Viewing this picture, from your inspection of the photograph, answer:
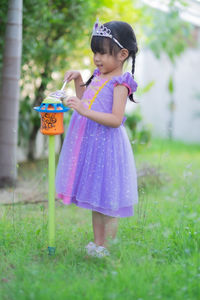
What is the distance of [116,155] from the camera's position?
95.0 inches

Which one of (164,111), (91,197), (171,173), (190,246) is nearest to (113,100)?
(91,197)

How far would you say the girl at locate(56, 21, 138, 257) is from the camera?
2.38 metres

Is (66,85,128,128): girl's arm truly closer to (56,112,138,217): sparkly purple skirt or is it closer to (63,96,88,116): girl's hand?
(63,96,88,116): girl's hand

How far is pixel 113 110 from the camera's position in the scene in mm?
2355

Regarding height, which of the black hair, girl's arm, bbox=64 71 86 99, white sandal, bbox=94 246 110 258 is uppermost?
the black hair

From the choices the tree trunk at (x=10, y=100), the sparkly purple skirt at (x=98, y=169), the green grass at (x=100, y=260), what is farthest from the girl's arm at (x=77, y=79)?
the tree trunk at (x=10, y=100)

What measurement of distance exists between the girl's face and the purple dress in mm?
74

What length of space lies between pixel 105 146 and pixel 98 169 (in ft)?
0.46

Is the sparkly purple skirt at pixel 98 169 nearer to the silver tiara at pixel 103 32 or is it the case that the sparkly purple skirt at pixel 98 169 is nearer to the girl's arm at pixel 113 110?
the girl's arm at pixel 113 110

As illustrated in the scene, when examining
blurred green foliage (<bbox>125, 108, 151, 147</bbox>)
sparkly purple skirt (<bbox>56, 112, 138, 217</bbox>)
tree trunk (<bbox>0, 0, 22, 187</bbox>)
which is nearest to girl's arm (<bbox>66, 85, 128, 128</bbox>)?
sparkly purple skirt (<bbox>56, 112, 138, 217</bbox>)

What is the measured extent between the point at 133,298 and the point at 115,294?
88 mm

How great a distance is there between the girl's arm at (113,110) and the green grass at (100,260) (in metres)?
0.67

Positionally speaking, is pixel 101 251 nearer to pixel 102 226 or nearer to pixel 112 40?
pixel 102 226

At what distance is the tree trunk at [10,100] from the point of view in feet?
13.5
